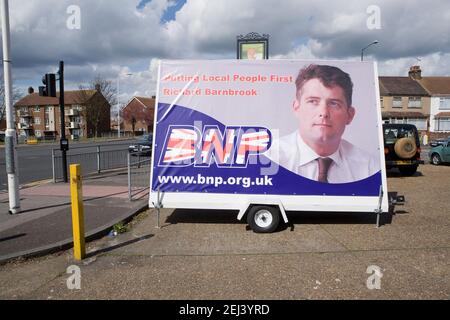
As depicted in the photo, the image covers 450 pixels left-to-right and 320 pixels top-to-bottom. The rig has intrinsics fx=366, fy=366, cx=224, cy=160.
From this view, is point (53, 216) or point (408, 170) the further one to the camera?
point (408, 170)

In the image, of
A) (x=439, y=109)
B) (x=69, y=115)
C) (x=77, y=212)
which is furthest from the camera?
(x=69, y=115)

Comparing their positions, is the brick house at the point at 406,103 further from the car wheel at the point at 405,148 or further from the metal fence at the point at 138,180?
the metal fence at the point at 138,180

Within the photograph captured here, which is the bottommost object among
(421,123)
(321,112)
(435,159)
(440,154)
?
(435,159)

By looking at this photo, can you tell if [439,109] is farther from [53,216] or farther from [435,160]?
[53,216]

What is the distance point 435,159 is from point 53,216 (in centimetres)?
1665

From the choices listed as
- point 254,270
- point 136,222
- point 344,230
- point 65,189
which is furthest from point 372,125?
point 65,189

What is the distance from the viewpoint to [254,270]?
14.5ft

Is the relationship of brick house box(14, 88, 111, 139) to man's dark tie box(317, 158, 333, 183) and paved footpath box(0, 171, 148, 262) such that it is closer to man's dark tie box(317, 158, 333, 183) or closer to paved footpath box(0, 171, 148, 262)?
paved footpath box(0, 171, 148, 262)

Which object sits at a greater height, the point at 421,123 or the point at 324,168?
the point at 421,123

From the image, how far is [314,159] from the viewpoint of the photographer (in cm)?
591

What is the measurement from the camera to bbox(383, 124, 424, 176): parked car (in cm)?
1242

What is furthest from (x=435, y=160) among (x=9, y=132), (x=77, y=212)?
(x=9, y=132)

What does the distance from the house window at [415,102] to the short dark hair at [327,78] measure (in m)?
49.0
